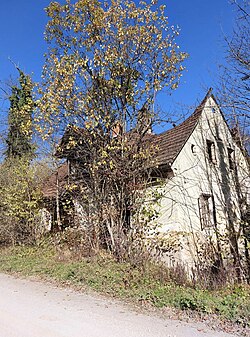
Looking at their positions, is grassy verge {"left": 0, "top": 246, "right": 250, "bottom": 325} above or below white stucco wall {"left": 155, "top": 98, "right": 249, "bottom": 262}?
below

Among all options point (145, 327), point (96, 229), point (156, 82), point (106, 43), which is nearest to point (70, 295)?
point (145, 327)

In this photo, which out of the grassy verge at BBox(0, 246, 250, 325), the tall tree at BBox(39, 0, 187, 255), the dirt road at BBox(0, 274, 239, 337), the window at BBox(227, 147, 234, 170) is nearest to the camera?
the dirt road at BBox(0, 274, 239, 337)

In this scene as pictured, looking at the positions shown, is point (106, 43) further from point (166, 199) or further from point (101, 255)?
point (101, 255)

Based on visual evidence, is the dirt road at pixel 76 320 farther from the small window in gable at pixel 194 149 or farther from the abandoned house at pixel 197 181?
the small window in gable at pixel 194 149

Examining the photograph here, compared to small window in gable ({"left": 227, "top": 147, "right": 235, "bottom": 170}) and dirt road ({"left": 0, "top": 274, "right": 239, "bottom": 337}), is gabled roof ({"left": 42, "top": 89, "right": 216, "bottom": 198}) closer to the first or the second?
small window in gable ({"left": 227, "top": 147, "right": 235, "bottom": 170})

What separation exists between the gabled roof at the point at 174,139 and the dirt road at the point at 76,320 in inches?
299

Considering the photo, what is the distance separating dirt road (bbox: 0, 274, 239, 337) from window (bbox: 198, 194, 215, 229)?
8506 millimetres

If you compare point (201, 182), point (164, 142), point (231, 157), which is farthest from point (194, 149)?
point (231, 157)

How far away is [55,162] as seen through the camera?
15.5 meters

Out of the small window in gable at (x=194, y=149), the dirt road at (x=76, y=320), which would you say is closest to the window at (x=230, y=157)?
the small window in gable at (x=194, y=149)

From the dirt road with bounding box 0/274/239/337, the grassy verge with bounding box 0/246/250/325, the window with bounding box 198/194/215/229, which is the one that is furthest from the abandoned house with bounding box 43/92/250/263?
the dirt road with bounding box 0/274/239/337

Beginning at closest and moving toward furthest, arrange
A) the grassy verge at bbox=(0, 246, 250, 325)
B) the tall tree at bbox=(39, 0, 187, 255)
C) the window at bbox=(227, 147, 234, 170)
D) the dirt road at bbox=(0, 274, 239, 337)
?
1. the dirt road at bbox=(0, 274, 239, 337)
2. the grassy verge at bbox=(0, 246, 250, 325)
3. the tall tree at bbox=(39, 0, 187, 255)
4. the window at bbox=(227, 147, 234, 170)

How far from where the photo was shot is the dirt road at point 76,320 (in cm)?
474

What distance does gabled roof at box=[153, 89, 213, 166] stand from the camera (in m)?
13.5
